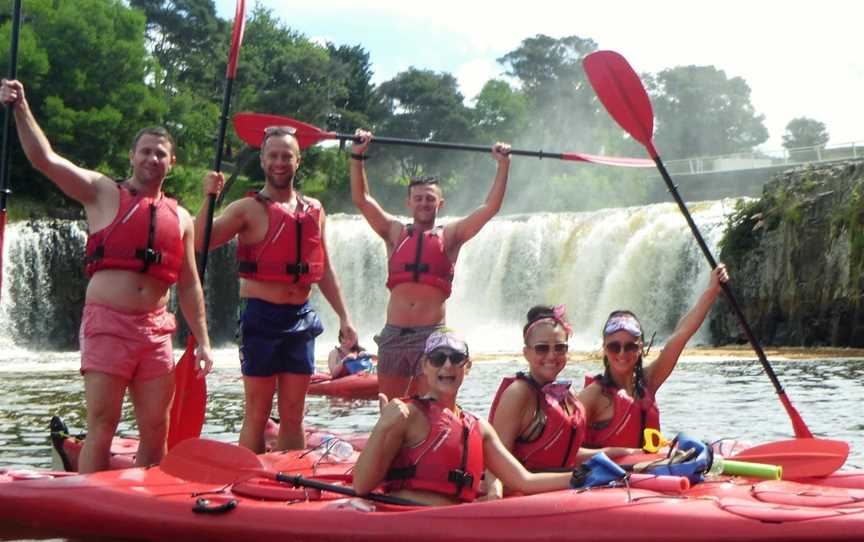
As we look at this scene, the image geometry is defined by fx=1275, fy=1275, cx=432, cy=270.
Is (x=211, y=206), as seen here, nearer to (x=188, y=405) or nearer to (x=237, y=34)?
(x=188, y=405)

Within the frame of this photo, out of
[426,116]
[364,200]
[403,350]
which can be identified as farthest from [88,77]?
[403,350]

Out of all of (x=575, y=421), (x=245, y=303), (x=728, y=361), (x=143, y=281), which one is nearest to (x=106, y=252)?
(x=143, y=281)

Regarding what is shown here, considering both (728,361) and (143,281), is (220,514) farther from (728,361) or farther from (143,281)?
(728,361)

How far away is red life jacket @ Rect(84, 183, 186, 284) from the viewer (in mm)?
5102

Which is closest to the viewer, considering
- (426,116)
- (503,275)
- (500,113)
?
(503,275)

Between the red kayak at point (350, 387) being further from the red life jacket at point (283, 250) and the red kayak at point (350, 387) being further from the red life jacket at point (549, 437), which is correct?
the red life jacket at point (549, 437)

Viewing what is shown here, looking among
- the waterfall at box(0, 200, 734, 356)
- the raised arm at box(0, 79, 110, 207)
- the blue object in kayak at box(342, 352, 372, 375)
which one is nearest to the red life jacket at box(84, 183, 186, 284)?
the raised arm at box(0, 79, 110, 207)

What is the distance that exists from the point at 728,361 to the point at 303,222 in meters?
12.8

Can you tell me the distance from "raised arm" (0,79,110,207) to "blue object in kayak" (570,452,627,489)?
217 centimetres

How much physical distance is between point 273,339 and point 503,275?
19805 mm

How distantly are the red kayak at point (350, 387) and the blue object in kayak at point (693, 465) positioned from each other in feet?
23.7

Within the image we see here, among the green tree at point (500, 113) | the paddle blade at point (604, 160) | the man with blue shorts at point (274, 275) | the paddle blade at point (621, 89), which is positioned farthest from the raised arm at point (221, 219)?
the green tree at point (500, 113)

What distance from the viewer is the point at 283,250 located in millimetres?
5762

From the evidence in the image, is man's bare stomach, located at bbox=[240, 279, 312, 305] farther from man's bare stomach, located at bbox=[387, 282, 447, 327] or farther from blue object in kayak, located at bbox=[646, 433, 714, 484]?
blue object in kayak, located at bbox=[646, 433, 714, 484]
